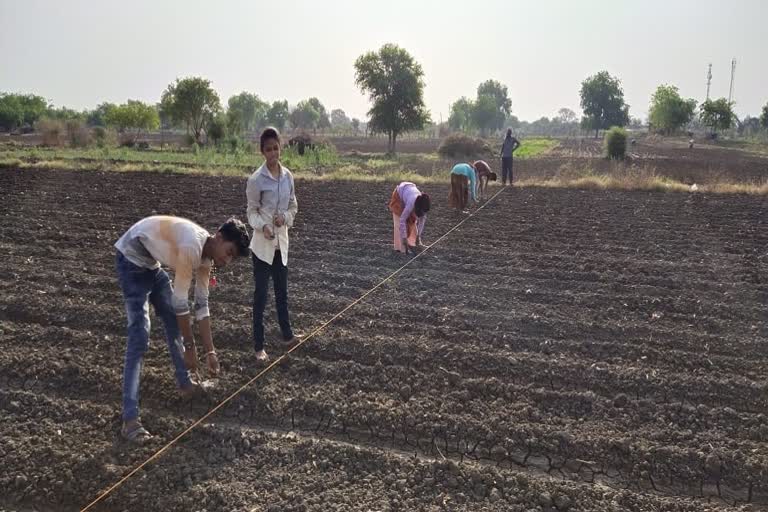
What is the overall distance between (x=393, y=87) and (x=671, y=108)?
120 feet

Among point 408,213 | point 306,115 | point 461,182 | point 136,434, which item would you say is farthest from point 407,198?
point 306,115

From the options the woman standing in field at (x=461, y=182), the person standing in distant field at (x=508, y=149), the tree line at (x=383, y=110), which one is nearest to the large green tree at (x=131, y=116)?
the tree line at (x=383, y=110)

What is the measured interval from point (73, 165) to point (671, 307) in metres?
21.0

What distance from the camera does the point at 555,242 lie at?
9438mm

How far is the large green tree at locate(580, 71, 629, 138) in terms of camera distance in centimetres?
6956

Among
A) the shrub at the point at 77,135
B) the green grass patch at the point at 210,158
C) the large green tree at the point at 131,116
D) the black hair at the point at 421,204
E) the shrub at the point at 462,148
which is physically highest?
the large green tree at the point at 131,116

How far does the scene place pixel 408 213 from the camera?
7730mm

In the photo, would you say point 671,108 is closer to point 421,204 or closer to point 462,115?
point 462,115

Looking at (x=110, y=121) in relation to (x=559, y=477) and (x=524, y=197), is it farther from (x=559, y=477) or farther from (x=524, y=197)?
(x=559, y=477)

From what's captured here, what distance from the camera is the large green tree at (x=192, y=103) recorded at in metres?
40.8

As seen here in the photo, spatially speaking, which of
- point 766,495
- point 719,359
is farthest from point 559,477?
point 719,359

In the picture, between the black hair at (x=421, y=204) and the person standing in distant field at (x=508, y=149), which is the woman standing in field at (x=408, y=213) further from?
the person standing in distant field at (x=508, y=149)

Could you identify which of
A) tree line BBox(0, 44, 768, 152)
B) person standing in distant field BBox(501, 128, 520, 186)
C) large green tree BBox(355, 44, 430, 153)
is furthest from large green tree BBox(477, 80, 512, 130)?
person standing in distant field BBox(501, 128, 520, 186)

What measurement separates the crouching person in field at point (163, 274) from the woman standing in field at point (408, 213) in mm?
3965
